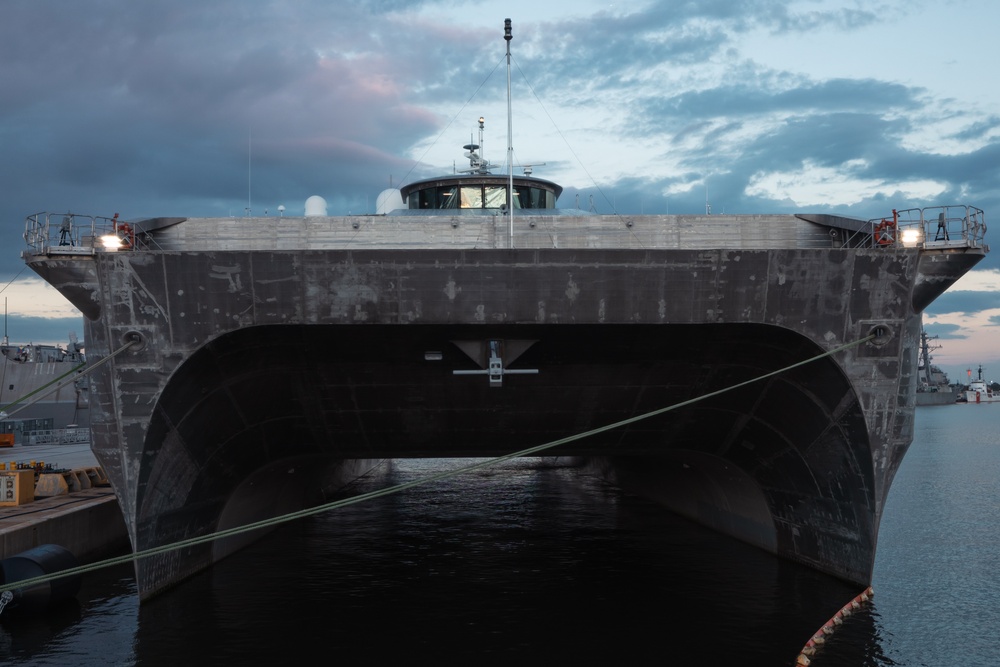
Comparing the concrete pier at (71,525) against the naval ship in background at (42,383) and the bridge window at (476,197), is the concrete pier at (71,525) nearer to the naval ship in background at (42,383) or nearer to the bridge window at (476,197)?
the bridge window at (476,197)

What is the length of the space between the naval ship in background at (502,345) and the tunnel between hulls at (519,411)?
0.07 meters

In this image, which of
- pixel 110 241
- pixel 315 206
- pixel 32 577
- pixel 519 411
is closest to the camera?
pixel 110 241

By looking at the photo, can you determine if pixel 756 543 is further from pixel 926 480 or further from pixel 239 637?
pixel 926 480

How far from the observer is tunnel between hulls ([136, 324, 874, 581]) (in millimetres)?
17484

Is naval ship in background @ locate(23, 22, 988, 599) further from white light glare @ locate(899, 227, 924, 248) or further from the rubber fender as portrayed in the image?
the rubber fender

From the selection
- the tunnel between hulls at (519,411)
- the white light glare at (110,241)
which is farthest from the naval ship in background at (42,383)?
the white light glare at (110,241)

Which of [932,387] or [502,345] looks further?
[932,387]

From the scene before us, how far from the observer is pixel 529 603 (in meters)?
20.0

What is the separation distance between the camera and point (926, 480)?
47.8 metres

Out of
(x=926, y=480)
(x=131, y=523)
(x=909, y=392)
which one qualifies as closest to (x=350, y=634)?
(x=131, y=523)

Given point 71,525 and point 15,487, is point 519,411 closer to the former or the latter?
point 71,525

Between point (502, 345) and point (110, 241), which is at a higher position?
point (110, 241)

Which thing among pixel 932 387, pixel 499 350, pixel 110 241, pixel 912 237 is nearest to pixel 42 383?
pixel 110 241

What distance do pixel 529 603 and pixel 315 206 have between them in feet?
42.2
